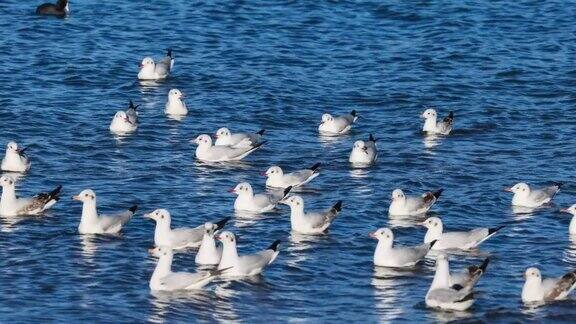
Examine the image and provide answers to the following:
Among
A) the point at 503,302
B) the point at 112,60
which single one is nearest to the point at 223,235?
the point at 503,302

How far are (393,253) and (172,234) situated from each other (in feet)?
12.4

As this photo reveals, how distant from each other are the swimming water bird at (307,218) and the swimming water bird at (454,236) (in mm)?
1842

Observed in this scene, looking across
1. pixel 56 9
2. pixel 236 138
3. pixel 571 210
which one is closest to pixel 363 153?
pixel 236 138

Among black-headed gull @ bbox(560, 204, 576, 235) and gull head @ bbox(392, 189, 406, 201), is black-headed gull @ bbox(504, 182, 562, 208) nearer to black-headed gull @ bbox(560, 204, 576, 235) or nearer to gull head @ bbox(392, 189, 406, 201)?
black-headed gull @ bbox(560, 204, 576, 235)

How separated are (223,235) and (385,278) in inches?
107

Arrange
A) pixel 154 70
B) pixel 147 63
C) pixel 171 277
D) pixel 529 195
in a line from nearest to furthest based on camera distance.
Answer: pixel 171 277
pixel 529 195
pixel 147 63
pixel 154 70

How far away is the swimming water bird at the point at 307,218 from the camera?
87.2 ft

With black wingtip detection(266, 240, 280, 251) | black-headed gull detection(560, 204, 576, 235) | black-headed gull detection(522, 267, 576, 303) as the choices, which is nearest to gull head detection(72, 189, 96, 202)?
black wingtip detection(266, 240, 280, 251)

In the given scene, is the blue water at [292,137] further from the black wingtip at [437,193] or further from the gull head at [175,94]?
the gull head at [175,94]

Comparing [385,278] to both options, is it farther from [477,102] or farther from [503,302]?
[477,102]

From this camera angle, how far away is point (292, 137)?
34.2 metres

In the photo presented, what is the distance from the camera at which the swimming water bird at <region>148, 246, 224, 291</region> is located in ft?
75.9

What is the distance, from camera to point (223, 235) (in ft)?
78.6

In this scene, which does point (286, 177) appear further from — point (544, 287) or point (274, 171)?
point (544, 287)
